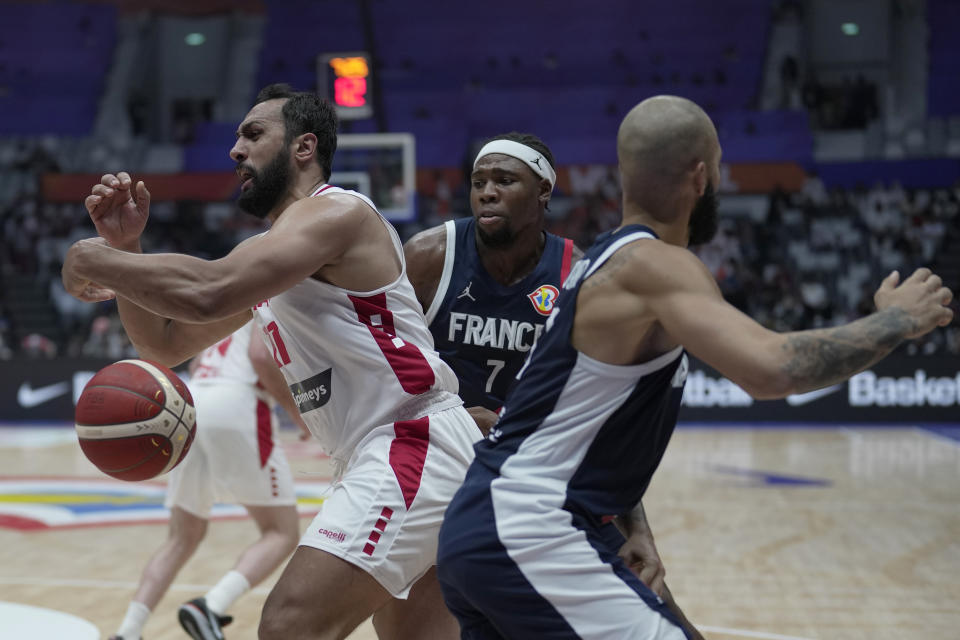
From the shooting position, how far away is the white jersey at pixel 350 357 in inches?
122

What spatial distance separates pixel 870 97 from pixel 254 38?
14882 millimetres

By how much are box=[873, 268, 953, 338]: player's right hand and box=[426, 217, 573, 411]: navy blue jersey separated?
5.53 ft

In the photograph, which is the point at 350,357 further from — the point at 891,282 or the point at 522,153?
the point at 891,282

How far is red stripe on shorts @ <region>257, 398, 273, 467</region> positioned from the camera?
536 cm

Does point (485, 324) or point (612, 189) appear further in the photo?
point (612, 189)

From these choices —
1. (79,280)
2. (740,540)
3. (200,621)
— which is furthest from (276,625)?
(740,540)

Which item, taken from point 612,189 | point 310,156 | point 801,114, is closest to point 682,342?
point 310,156

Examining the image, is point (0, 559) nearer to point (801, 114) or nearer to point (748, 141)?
point (748, 141)

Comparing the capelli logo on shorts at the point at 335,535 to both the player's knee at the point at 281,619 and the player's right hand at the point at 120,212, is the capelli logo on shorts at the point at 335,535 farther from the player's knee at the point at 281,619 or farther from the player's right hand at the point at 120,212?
the player's right hand at the point at 120,212

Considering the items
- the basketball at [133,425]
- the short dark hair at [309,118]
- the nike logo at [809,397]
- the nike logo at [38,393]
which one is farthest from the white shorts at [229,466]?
the nike logo at [38,393]

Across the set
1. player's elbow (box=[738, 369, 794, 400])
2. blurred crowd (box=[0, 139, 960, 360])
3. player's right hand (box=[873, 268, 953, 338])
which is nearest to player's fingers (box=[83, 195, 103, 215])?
player's elbow (box=[738, 369, 794, 400])

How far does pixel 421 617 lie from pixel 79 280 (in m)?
1.43

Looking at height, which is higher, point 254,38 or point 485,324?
point 254,38

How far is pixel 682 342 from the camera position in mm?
2221
